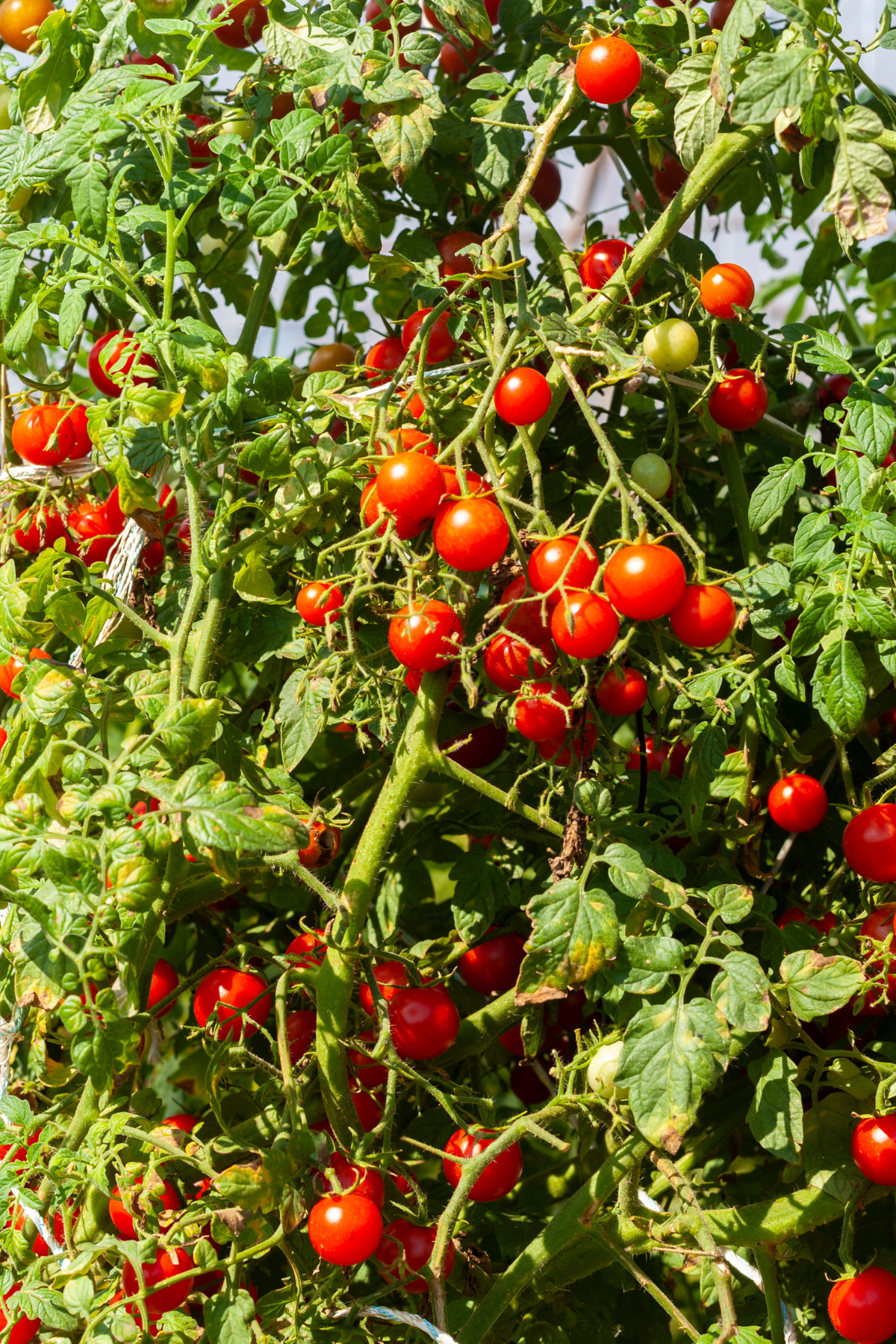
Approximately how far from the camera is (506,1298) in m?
0.87

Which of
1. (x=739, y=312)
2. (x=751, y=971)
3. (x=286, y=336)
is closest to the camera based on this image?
(x=751, y=971)

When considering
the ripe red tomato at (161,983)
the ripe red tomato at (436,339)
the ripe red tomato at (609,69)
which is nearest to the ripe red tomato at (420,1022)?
the ripe red tomato at (161,983)

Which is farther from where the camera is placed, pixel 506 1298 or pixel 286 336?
pixel 286 336

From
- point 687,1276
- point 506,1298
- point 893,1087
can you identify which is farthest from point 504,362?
point 687,1276

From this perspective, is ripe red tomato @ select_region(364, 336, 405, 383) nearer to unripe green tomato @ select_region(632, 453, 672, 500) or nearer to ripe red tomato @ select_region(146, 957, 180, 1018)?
unripe green tomato @ select_region(632, 453, 672, 500)

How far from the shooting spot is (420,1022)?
0.90m

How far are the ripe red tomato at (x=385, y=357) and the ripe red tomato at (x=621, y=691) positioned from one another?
318 mm

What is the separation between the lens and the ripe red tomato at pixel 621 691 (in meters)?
0.81

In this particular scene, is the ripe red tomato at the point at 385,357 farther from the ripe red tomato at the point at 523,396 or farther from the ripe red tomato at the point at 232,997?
the ripe red tomato at the point at 232,997

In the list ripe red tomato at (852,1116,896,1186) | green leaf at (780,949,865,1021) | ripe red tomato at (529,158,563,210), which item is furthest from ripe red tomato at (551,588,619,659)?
ripe red tomato at (529,158,563,210)

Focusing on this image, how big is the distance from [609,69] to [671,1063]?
643 millimetres

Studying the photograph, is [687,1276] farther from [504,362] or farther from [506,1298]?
[504,362]

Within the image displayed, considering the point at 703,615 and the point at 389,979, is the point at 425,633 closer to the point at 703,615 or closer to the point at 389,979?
the point at 703,615

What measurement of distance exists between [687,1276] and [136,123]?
42.6 inches
